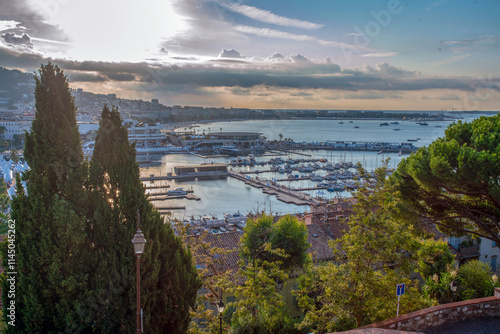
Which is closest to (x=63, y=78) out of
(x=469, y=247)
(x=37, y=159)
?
(x=37, y=159)

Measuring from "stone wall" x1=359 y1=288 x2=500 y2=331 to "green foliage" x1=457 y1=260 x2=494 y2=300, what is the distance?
1.97 metres

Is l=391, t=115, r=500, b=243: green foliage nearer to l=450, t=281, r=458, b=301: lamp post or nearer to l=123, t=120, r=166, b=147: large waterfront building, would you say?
l=450, t=281, r=458, b=301: lamp post

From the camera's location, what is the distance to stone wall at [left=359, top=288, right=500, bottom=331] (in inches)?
165

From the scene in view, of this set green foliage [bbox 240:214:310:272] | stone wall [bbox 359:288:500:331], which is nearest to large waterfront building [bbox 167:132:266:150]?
Result: green foliage [bbox 240:214:310:272]

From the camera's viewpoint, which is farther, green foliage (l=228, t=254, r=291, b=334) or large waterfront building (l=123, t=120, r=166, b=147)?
large waterfront building (l=123, t=120, r=166, b=147)

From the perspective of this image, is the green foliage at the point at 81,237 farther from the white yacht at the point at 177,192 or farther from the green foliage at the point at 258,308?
the white yacht at the point at 177,192

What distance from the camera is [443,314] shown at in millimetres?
4516

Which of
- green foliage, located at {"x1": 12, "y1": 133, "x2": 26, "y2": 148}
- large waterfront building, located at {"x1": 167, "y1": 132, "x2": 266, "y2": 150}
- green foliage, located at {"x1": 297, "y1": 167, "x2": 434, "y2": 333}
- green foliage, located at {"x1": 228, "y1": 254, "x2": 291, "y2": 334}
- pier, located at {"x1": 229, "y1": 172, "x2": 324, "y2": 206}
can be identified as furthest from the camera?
large waterfront building, located at {"x1": 167, "y1": 132, "x2": 266, "y2": 150}

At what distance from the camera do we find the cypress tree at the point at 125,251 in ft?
14.3

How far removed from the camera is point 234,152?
65.5m

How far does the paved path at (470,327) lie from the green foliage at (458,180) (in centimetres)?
180

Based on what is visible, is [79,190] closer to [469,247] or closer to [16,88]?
[469,247]

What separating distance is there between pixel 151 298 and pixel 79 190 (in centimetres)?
158

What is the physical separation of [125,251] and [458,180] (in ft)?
16.1
